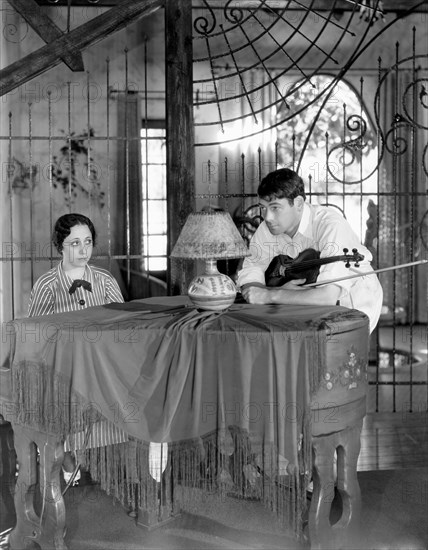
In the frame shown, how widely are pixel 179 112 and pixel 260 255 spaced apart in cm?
133

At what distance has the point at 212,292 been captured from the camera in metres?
3.16

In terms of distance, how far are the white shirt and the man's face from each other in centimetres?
6

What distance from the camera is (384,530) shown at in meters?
3.43

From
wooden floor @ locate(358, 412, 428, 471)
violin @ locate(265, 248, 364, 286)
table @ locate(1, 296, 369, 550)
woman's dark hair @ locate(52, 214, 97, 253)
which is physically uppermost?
woman's dark hair @ locate(52, 214, 97, 253)

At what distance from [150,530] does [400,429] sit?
2422mm

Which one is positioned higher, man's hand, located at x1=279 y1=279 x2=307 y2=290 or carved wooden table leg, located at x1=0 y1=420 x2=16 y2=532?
man's hand, located at x1=279 y1=279 x2=307 y2=290

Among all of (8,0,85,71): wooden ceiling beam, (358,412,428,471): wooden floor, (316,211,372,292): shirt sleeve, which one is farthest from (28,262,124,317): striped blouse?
(358,412,428,471): wooden floor

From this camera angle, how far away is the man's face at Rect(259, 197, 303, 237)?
3462 millimetres

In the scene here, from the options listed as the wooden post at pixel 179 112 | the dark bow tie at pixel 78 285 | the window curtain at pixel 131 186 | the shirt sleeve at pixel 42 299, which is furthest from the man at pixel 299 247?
the window curtain at pixel 131 186

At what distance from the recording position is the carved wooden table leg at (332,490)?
2928 millimetres

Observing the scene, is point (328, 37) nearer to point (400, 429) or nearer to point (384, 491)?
point (400, 429)

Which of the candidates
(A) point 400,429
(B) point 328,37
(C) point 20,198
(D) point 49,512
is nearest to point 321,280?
(D) point 49,512

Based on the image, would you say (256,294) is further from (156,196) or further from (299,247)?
(156,196)

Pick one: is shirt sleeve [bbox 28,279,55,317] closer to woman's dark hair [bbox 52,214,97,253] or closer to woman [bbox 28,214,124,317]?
woman [bbox 28,214,124,317]
